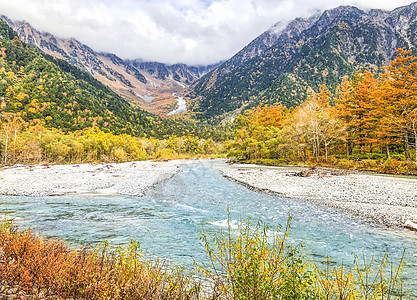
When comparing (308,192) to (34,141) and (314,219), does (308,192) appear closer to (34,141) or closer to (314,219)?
(314,219)

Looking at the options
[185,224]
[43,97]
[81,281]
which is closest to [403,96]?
[185,224]

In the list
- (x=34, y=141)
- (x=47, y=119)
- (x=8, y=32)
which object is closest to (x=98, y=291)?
(x=34, y=141)

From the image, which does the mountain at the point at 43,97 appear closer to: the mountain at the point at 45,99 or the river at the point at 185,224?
the mountain at the point at 45,99

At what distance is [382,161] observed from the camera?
96.8ft

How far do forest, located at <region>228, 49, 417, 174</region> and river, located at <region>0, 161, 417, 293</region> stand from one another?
70.0 feet

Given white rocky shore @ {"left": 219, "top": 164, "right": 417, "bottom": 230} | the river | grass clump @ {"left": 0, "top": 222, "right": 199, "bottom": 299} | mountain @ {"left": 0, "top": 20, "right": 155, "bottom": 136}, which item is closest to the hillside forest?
mountain @ {"left": 0, "top": 20, "right": 155, "bottom": 136}

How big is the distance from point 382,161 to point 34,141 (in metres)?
71.9

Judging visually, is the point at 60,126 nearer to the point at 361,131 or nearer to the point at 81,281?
the point at 361,131

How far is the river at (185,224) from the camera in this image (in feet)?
25.3

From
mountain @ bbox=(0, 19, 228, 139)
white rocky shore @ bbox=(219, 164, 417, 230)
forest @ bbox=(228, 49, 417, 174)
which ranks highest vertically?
mountain @ bbox=(0, 19, 228, 139)

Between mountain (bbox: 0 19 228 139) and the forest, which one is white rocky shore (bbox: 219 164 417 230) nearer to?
the forest

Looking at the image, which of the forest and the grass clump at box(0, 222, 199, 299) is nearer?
the grass clump at box(0, 222, 199, 299)

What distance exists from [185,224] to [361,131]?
3724 centimetres

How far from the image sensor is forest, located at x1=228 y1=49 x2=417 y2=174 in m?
28.1
